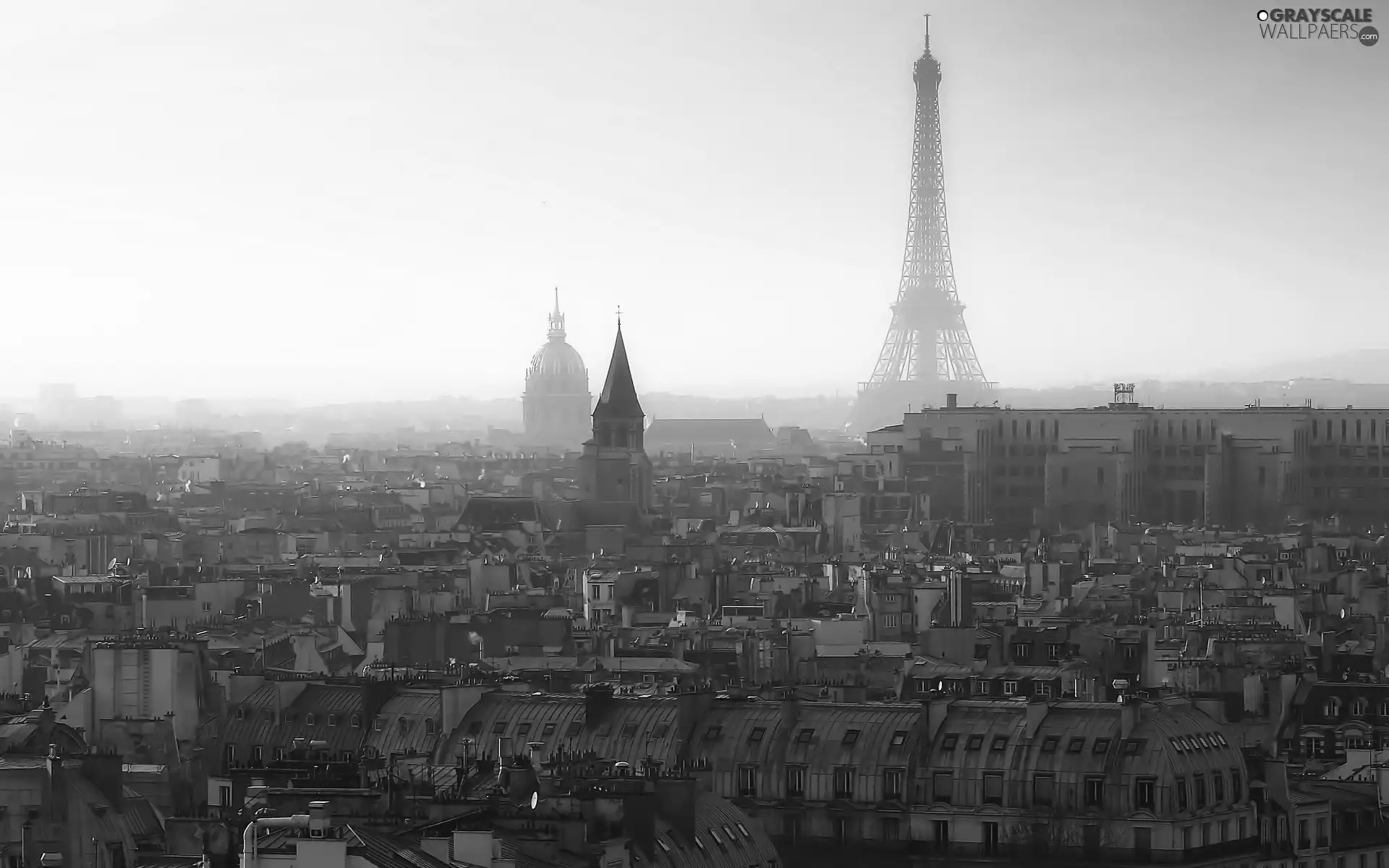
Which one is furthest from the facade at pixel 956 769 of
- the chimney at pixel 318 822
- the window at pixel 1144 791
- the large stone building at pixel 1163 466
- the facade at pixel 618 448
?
the large stone building at pixel 1163 466

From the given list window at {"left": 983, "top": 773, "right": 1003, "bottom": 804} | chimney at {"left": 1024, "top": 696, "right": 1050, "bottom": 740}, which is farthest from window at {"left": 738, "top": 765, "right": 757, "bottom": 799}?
chimney at {"left": 1024, "top": 696, "right": 1050, "bottom": 740}

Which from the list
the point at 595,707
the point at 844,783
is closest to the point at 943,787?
the point at 844,783

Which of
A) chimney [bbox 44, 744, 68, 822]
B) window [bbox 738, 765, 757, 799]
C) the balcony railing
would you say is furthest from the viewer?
window [bbox 738, 765, 757, 799]

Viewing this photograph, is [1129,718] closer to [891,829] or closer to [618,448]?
[891,829]

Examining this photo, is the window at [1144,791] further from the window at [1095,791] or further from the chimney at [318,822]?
the chimney at [318,822]

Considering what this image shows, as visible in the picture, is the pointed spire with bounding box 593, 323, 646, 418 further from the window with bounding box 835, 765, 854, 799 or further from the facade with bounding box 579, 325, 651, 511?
the window with bounding box 835, 765, 854, 799

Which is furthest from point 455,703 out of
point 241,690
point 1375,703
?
point 1375,703
